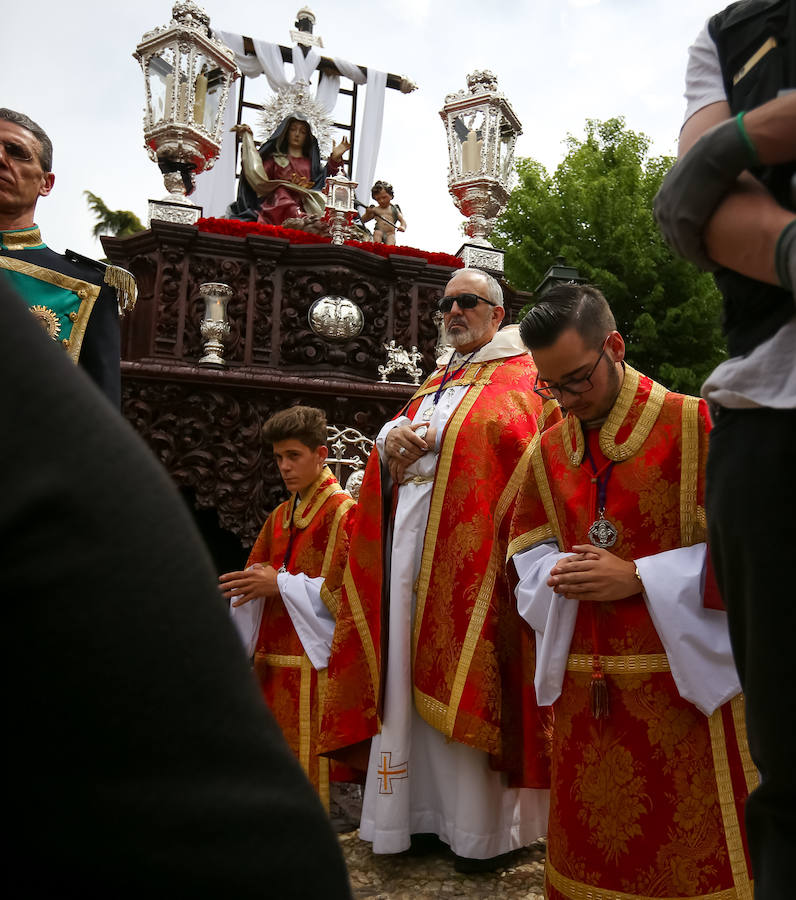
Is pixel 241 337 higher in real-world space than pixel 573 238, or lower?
lower

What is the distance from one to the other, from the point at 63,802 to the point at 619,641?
223 centimetres

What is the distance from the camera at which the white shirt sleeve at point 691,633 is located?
90.0 inches

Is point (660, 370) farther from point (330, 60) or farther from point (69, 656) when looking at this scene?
point (69, 656)

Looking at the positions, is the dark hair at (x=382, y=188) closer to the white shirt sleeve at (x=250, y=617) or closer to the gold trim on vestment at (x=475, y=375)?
the gold trim on vestment at (x=475, y=375)

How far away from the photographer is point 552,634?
2.56 meters

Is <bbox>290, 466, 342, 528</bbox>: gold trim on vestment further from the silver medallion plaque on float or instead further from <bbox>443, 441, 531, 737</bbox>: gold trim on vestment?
the silver medallion plaque on float

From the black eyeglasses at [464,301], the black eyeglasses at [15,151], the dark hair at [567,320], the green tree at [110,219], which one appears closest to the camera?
the dark hair at [567,320]

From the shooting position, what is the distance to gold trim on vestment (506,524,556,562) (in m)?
2.79

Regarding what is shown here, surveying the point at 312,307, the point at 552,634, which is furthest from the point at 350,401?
the point at 552,634

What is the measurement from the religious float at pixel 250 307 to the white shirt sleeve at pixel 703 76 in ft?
14.7

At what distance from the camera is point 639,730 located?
239 centimetres

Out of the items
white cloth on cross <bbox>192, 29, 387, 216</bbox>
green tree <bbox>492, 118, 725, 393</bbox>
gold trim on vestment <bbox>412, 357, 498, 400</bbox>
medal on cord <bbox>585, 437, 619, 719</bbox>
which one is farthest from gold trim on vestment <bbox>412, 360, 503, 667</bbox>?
green tree <bbox>492, 118, 725, 393</bbox>

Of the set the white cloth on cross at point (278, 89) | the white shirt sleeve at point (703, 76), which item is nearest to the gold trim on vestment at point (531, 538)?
the white shirt sleeve at point (703, 76)

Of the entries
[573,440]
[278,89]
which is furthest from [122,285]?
[278,89]
